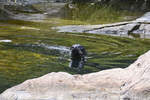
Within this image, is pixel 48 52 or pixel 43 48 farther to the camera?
pixel 43 48

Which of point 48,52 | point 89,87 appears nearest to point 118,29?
point 48,52

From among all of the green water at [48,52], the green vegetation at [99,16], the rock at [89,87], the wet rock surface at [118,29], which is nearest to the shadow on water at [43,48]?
the green water at [48,52]

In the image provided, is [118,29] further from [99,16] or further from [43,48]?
[99,16]

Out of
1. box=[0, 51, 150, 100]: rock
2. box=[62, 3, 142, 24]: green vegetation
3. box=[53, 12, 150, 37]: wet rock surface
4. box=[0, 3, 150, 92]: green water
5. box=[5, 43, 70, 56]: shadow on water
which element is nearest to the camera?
box=[0, 51, 150, 100]: rock

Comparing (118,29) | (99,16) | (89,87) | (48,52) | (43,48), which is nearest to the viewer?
(89,87)

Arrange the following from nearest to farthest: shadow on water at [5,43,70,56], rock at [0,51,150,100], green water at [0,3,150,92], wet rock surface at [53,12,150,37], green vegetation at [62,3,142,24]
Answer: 1. rock at [0,51,150,100]
2. green water at [0,3,150,92]
3. shadow on water at [5,43,70,56]
4. wet rock surface at [53,12,150,37]
5. green vegetation at [62,3,142,24]

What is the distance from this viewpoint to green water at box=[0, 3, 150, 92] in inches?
305

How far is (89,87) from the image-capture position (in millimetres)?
4891

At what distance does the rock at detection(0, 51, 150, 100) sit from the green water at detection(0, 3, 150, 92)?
1287 millimetres

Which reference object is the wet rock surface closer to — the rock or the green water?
the green water

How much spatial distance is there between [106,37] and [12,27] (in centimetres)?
382

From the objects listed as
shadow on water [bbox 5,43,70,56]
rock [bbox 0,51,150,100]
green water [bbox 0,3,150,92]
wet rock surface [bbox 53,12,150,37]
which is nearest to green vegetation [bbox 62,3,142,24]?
wet rock surface [bbox 53,12,150,37]

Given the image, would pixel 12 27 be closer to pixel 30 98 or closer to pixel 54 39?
pixel 54 39

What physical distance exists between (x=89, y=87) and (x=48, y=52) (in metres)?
4.95
